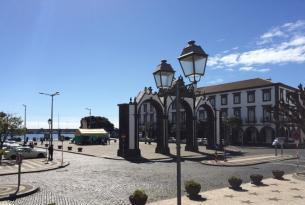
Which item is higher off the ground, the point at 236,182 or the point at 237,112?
the point at 237,112

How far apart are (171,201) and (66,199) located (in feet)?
15.7

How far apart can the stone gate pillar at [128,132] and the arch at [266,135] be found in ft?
124

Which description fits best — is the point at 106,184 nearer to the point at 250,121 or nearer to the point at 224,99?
the point at 250,121

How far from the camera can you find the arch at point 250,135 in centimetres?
7394

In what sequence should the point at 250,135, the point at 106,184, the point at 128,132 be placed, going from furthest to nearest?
the point at 250,135, the point at 128,132, the point at 106,184

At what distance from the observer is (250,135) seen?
75562mm

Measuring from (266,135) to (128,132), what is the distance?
131ft

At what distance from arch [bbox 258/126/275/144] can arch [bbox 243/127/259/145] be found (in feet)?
3.83

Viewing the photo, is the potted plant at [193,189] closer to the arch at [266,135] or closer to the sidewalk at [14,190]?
the sidewalk at [14,190]

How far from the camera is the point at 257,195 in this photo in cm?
1684

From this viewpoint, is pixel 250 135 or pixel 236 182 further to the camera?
pixel 250 135

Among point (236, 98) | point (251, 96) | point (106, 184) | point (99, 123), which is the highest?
point (251, 96)

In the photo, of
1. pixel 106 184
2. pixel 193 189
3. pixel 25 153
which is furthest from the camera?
pixel 25 153

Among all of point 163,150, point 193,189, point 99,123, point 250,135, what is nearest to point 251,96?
point 250,135
